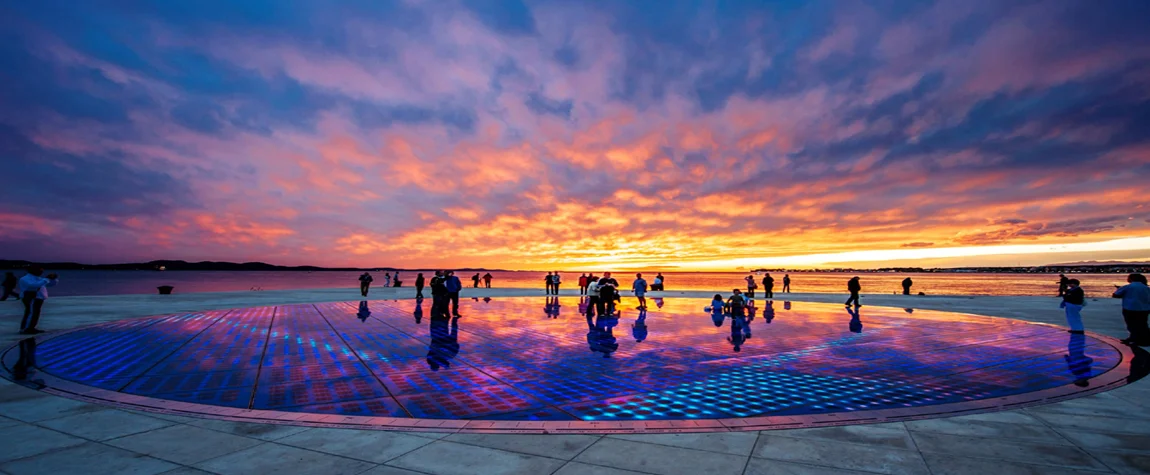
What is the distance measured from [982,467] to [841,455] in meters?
1.07

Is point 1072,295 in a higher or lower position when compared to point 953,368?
higher

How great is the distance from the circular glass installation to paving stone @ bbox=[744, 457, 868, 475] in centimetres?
104

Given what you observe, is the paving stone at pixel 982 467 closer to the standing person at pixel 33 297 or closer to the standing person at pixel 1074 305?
the standing person at pixel 1074 305

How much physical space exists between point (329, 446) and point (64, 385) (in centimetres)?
548

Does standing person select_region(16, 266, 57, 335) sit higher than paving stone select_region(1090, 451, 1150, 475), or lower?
higher

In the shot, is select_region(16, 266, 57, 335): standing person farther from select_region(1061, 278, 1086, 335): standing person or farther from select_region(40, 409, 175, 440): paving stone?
select_region(1061, 278, 1086, 335): standing person

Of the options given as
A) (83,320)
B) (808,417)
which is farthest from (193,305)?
(808,417)

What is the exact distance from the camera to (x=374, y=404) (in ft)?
20.2

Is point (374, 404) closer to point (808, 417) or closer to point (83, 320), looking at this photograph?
point (808, 417)

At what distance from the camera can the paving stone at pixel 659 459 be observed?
3.98 m

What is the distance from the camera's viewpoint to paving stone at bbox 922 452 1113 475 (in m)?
3.89

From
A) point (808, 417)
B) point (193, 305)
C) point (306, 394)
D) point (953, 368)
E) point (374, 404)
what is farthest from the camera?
point (193, 305)

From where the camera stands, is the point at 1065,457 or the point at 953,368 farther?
the point at 953,368

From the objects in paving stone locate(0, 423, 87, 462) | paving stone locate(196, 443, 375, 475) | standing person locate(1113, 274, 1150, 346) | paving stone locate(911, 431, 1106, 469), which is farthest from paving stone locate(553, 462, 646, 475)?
standing person locate(1113, 274, 1150, 346)
